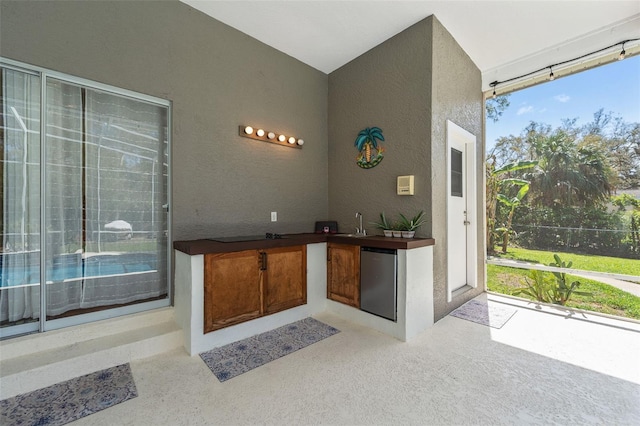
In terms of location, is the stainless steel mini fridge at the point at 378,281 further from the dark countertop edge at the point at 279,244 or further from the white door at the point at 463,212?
the white door at the point at 463,212

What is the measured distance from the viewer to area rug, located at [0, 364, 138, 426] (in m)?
1.48

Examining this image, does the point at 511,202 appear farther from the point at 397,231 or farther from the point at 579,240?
the point at 397,231

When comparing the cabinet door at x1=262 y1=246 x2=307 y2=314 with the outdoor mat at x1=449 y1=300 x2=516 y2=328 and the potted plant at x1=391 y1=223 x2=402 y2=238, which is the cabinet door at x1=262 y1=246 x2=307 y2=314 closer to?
the potted plant at x1=391 y1=223 x2=402 y2=238

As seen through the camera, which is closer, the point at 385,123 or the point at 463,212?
the point at 385,123

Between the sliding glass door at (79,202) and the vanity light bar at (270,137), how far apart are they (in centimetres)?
81

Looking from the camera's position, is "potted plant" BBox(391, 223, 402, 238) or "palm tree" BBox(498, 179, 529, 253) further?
"palm tree" BBox(498, 179, 529, 253)

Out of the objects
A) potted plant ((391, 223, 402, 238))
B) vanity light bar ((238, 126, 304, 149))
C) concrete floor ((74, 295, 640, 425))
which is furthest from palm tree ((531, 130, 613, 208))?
vanity light bar ((238, 126, 304, 149))

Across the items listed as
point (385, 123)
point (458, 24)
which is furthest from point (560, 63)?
point (385, 123)

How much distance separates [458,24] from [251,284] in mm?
3734

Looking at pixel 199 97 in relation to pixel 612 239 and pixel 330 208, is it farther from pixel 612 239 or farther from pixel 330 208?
pixel 612 239

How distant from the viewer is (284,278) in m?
2.74

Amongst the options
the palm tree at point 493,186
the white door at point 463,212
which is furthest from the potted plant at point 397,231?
the palm tree at point 493,186

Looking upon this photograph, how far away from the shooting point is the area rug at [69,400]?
148 centimetres

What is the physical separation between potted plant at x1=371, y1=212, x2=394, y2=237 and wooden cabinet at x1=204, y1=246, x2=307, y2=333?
0.99 m
